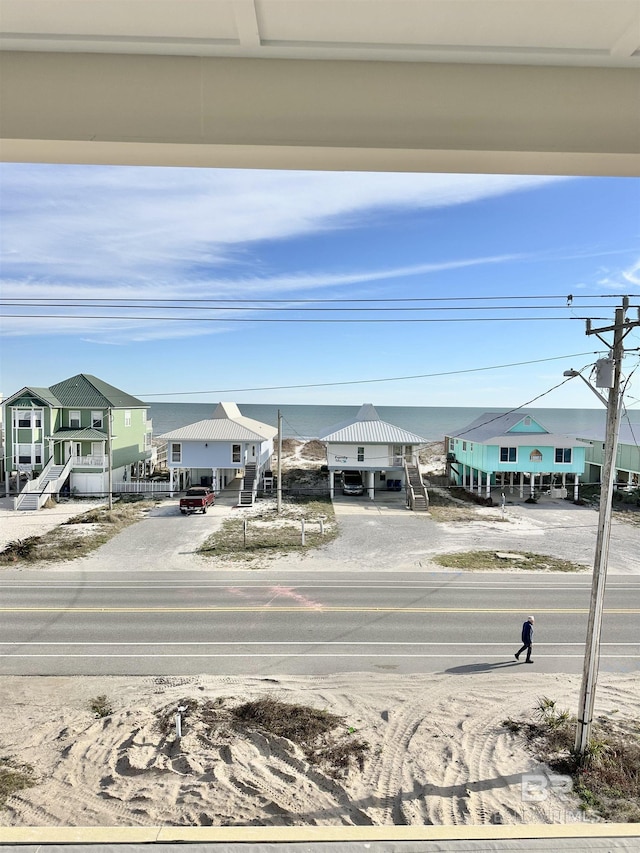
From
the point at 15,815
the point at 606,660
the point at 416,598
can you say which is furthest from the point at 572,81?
the point at 416,598

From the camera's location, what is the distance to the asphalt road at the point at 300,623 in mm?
7805

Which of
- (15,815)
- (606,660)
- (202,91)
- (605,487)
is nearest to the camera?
(202,91)

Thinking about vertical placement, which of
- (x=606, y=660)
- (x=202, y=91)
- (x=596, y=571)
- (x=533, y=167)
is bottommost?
(x=606, y=660)

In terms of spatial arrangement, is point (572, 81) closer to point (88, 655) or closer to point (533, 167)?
point (533, 167)

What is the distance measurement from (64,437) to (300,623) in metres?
18.1

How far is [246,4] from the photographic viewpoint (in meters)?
1.26

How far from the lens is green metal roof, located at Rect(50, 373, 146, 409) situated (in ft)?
79.2

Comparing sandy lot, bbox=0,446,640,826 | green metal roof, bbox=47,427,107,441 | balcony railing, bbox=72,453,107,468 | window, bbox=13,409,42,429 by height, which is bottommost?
sandy lot, bbox=0,446,640,826

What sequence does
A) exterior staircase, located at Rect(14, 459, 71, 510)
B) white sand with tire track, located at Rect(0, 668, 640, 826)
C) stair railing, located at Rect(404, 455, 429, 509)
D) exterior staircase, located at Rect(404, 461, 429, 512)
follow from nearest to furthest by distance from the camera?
white sand with tire track, located at Rect(0, 668, 640, 826) → exterior staircase, located at Rect(14, 459, 71, 510) → exterior staircase, located at Rect(404, 461, 429, 512) → stair railing, located at Rect(404, 455, 429, 509)

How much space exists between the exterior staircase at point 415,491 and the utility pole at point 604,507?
1488 cm

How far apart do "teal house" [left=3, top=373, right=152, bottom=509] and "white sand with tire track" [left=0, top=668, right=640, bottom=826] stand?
55.1ft

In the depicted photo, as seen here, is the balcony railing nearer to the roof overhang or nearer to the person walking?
the person walking

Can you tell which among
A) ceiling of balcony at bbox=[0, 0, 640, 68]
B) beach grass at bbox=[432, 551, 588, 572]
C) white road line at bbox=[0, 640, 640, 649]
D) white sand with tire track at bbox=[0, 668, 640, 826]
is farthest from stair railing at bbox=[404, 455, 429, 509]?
ceiling of balcony at bbox=[0, 0, 640, 68]

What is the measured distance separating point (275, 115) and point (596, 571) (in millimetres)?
5555
